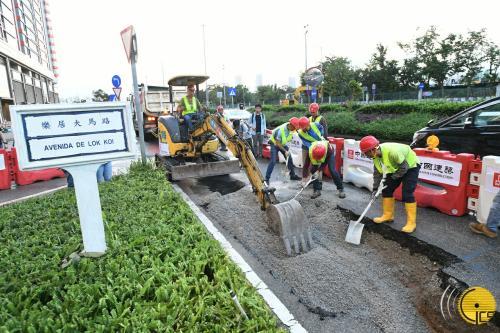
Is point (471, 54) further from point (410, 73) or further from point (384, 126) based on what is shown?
point (384, 126)

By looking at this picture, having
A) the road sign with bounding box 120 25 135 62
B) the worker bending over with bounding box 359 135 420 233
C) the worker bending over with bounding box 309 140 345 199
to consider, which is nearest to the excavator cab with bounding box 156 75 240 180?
the road sign with bounding box 120 25 135 62

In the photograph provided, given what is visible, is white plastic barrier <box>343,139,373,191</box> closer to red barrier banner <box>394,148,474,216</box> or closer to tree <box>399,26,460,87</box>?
red barrier banner <box>394,148,474,216</box>

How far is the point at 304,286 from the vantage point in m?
3.45

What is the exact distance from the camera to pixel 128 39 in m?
7.18

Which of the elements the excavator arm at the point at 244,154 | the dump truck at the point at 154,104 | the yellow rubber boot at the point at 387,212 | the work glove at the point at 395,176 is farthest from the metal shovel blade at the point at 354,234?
the dump truck at the point at 154,104

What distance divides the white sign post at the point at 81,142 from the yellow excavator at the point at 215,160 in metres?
2.06

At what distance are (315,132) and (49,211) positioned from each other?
4702 millimetres

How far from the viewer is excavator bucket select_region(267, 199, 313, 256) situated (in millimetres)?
4238

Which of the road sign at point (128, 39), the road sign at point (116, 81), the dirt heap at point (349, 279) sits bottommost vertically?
the dirt heap at point (349, 279)

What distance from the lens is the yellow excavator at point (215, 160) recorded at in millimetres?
4320

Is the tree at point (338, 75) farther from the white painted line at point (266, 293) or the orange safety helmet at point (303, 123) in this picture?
the white painted line at point (266, 293)

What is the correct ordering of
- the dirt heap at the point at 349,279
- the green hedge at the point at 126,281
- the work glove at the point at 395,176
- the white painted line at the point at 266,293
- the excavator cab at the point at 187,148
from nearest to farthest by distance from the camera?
the green hedge at the point at 126,281, the white painted line at the point at 266,293, the dirt heap at the point at 349,279, the work glove at the point at 395,176, the excavator cab at the point at 187,148

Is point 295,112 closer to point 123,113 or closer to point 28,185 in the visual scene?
point 28,185

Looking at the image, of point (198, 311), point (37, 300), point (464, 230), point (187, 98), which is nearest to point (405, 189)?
point (464, 230)
